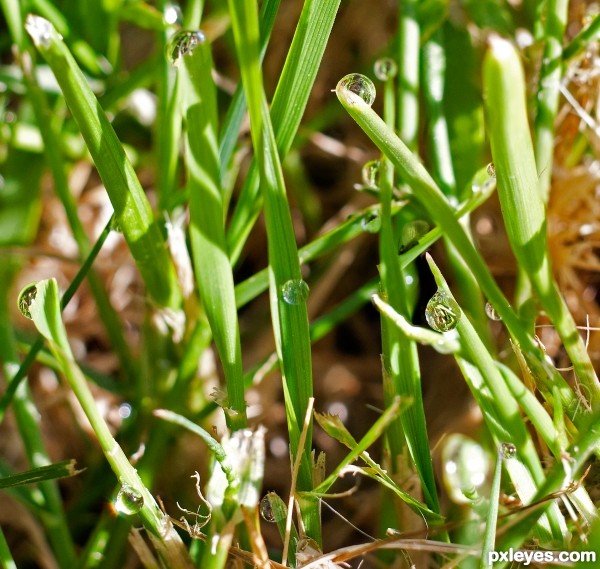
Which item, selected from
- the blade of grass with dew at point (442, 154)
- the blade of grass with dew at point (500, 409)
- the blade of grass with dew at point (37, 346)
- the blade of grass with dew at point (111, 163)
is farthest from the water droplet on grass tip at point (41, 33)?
the blade of grass with dew at point (442, 154)

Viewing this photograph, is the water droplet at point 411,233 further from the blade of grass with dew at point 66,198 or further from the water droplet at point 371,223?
the blade of grass with dew at point 66,198

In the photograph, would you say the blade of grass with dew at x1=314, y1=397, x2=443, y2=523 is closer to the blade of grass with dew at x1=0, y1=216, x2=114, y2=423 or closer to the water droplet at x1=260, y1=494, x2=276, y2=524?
the water droplet at x1=260, y1=494, x2=276, y2=524

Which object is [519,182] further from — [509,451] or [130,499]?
[130,499]

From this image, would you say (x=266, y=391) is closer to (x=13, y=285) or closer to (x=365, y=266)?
(x=365, y=266)

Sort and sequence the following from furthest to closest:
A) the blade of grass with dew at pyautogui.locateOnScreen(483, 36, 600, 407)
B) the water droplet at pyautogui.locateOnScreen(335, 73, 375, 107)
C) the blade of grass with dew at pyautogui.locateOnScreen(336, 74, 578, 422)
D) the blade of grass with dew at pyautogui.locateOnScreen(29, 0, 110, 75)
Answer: the blade of grass with dew at pyautogui.locateOnScreen(29, 0, 110, 75)
the water droplet at pyautogui.locateOnScreen(335, 73, 375, 107)
the blade of grass with dew at pyautogui.locateOnScreen(336, 74, 578, 422)
the blade of grass with dew at pyautogui.locateOnScreen(483, 36, 600, 407)

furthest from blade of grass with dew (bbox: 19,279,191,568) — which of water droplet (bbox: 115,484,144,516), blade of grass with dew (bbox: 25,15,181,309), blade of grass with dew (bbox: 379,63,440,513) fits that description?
blade of grass with dew (bbox: 379,63,440,513)

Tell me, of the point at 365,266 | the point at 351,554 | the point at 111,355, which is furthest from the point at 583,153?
the point at 111,355
